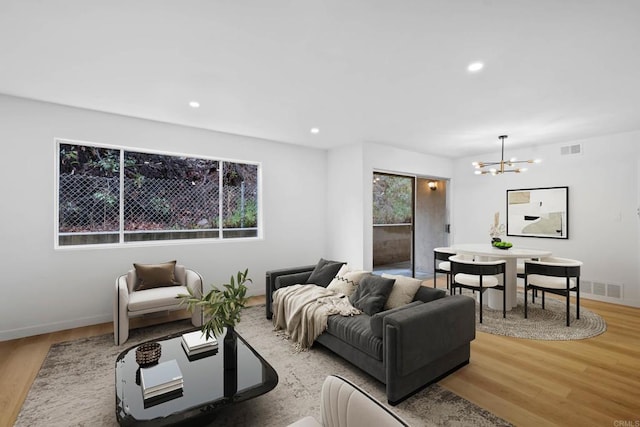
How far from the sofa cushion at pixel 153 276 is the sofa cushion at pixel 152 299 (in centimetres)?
10

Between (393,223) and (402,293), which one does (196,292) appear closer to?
(402,293)

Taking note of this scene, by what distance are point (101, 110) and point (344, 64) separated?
3222 mm

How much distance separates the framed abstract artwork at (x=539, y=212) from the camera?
515 centimetres

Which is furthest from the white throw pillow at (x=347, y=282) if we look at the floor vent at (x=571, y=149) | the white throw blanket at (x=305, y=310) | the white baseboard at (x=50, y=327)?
the floor vent at (x=571, y=149)

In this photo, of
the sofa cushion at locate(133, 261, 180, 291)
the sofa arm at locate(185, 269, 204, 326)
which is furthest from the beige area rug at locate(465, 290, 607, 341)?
the sofa cushion at locate(133, 261, 180, 291)

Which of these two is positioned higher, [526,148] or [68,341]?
[526,148]

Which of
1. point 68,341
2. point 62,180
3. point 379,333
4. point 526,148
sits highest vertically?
point 526,148

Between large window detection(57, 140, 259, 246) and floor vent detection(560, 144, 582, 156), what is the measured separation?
212 inches

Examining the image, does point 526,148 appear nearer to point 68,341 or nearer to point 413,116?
point 413,116

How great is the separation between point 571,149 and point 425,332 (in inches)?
194

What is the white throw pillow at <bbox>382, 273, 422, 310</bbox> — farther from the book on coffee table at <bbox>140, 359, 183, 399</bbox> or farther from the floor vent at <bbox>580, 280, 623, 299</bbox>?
the floor vent at <bbox>580, 280, 623, 299</bbox>

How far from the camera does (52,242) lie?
11.6ft

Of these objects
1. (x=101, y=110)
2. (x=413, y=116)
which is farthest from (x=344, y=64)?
(x=101, y=110)

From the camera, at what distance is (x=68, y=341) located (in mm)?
3277
